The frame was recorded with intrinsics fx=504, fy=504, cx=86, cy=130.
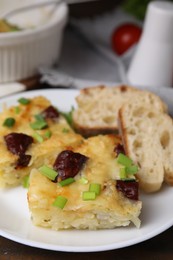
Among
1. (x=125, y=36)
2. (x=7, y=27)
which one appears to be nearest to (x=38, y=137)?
(x=7, y=27)

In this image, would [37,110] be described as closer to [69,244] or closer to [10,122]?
[10,122]

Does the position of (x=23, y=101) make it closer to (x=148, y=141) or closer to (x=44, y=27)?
(x=148, y=141)

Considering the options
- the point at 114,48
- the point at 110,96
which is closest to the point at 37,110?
the point at 110,96

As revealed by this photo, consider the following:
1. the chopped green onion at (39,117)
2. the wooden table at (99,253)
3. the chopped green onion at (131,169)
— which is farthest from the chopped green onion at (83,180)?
the chopped green onion at (39,117)

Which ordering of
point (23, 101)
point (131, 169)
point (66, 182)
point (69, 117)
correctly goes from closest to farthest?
point (66, 182)
point (131, 169)
point (23, 101)
point (69, 117)

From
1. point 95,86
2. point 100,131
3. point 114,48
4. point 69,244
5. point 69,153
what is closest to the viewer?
point 69,244

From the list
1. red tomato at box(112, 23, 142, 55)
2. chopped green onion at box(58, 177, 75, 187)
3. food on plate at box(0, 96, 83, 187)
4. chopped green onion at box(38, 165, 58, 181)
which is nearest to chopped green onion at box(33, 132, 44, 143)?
food on plate at box(0, 96, 83, 187)
